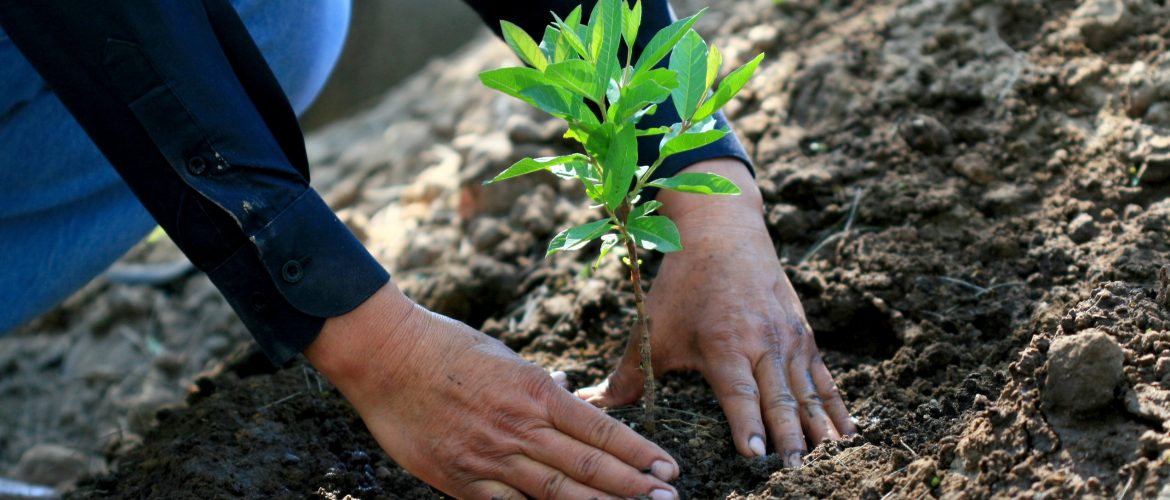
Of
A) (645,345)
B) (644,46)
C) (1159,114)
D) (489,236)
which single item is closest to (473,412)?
(645,345)

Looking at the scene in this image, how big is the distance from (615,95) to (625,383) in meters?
0.58

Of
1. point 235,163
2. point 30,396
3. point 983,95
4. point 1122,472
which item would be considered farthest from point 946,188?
point 30,396

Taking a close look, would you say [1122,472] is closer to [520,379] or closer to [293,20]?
[520,379]

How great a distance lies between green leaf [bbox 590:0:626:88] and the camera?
4.56 feet

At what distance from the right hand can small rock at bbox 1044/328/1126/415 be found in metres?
0.53

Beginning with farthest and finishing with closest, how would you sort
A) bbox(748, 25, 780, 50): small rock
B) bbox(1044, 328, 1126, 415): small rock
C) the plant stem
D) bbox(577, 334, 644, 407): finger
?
bbox(748, 25, 780, 50): small rock < bbox(577, 334, 644, 407): finger < the plant stem < bbox(1044, 328, 1126, 415): small rock

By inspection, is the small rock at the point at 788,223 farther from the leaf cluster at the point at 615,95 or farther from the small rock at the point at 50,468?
the small rock at the point at 50,468

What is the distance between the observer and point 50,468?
2.81m

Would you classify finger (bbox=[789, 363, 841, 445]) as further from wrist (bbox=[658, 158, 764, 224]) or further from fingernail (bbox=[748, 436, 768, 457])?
Result: wrist (bbox=[658, 158, 764, 224])

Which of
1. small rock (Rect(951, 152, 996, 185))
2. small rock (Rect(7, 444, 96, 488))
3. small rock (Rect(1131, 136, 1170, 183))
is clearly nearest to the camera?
small rock (Rect(1131, 136, 1170, 183))

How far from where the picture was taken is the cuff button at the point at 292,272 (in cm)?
151

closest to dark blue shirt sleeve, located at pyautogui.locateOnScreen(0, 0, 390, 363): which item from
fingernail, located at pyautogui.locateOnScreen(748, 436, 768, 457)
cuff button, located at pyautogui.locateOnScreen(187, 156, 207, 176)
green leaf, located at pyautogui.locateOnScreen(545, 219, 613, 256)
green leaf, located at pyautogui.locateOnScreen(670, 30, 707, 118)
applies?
cuff button, located at pyautogui.locateOnScreen(187, 156, 207, 176)

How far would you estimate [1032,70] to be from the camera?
2404 mm

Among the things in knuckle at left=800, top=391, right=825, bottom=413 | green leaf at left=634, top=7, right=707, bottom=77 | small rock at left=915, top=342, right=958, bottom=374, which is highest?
green leaf at left=634, top=7, right=707, bottom=77
